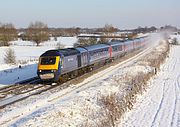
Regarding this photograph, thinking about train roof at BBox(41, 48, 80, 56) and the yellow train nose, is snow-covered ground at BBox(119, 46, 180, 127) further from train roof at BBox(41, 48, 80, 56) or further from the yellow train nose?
train roof at BBox(41, 48, 80, 56)

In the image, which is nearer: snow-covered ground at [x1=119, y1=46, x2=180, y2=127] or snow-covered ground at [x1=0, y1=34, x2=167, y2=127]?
snow-covered ground at [x1=0, y1=34, x2=167, y2=127]

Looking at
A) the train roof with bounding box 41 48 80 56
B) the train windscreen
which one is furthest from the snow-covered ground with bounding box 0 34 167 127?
the train roof with bounding box 41 48 80 56

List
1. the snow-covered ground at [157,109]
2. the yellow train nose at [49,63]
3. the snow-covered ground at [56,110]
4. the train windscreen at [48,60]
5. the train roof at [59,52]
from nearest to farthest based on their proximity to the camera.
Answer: the snow-covered ground at [56,110]
the snow-covered ground at [157,109]
the yellow train nose at [49,63]
the train windscreen at [48,60]
the train roof at [59,52]

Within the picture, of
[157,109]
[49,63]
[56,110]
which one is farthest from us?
[49,63]

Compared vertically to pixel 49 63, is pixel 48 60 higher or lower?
higher

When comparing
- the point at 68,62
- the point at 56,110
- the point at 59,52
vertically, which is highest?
the point at 59,52

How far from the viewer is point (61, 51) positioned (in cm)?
2519

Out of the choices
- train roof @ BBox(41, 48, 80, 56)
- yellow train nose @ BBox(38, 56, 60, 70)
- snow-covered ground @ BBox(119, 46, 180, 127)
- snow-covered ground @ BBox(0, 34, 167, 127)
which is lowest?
snow-covered ground @ BBox(119, 46, 180, 127)

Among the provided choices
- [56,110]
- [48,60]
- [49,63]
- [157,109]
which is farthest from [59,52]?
[56,110]

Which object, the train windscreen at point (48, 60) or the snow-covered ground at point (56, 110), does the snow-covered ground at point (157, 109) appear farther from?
the train windscreen at point (48, 60)

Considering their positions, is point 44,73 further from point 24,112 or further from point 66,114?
point 66,114

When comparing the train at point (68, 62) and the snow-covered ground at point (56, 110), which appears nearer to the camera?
the snow-covered ground at point (56, 110)

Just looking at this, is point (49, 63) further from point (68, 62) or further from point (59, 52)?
point (68, 62)

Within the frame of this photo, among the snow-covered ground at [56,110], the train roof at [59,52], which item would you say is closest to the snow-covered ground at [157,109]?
the snow-covered ground at [56,110]
